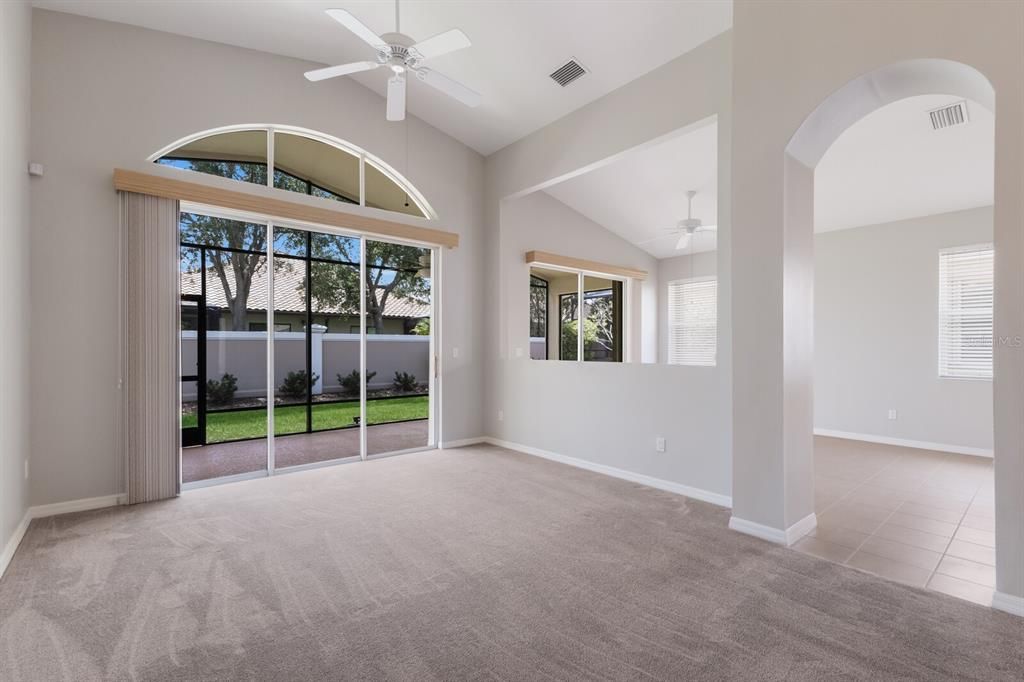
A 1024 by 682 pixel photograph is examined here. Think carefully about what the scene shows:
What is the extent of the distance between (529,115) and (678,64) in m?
1.65

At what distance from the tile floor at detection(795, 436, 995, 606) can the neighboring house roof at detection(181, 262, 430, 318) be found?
4.57 m

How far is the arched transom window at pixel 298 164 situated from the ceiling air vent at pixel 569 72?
2.04m

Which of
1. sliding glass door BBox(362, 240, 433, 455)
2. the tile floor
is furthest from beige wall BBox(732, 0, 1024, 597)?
sliding glass door BBox(362, 240, 433, 455)

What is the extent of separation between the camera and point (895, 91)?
2832 millimetres

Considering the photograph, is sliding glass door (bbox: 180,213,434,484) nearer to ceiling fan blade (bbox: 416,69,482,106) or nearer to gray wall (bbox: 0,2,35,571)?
gray wall (bbox: 0,2,35,571)

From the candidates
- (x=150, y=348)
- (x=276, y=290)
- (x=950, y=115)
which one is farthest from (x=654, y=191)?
(x=150, y=348)

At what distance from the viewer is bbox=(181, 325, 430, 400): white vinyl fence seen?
436 cm

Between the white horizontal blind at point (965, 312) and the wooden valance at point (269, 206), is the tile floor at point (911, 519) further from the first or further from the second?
the wooden valance at point (269, 206)

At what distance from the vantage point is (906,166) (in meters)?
4.75

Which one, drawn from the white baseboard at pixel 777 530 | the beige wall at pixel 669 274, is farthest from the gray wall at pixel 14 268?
the beige wall at pixel 669 274

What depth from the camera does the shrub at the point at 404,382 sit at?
5508 mm

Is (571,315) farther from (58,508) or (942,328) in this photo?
(58,508)

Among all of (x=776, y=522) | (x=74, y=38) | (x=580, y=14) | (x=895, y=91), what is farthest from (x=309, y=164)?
(x=776, y=522)

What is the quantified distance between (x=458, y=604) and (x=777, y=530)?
6.89ft
